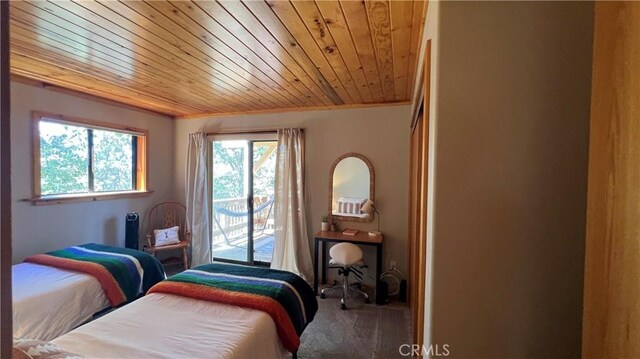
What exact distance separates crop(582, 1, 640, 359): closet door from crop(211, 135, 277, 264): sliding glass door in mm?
3538

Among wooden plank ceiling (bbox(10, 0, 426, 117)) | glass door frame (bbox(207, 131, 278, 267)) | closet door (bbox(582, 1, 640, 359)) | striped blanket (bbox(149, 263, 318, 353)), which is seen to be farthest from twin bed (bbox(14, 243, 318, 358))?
glass door frame (bbox(207, 131, 278, 267))

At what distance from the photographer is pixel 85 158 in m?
3.37

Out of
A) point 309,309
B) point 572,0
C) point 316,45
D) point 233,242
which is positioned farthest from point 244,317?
point 233,242

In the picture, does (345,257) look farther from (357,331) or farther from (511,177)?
(511,177)

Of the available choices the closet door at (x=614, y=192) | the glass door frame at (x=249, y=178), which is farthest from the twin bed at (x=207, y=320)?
the glass door frame at (x=249, y=178)

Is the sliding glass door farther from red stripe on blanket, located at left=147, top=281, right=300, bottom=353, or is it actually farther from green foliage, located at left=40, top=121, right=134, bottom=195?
red stripe on blanket, located at left=147, top=281, right=300, bottom=353

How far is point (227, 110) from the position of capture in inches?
153

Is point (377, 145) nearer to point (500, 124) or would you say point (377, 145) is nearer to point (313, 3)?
point (313, 3)

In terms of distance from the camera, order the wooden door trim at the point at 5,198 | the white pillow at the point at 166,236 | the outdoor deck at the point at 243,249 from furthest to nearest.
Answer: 1. the outdoor deck at the point at 243,249
2. the white pillow at the point at 166,236
3. the wooden door trim at the point at 5,198

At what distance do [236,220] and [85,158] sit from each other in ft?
6.65

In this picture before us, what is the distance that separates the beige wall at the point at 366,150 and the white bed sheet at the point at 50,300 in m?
2.28

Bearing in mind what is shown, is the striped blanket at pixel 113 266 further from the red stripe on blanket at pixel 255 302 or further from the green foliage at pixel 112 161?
the green foliage at pixel 112 161

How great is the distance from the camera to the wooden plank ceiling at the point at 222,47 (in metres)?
1.45

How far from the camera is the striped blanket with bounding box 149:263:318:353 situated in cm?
180
